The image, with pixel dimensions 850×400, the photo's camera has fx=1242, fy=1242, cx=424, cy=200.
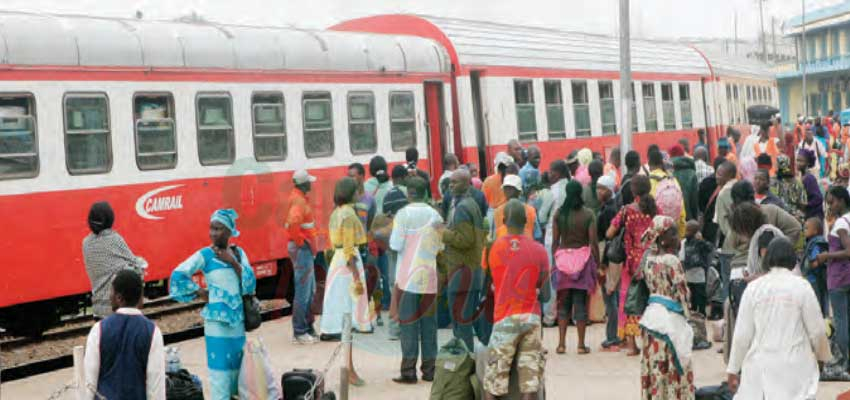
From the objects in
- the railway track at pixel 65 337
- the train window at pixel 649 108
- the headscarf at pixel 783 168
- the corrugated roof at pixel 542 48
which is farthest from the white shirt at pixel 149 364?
the train window at pixel 649 108

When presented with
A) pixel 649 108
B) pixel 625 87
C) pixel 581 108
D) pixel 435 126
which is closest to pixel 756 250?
pixel 435 126

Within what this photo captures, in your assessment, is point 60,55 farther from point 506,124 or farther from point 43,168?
point 506,124

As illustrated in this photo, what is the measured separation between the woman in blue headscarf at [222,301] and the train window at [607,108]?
15.2m

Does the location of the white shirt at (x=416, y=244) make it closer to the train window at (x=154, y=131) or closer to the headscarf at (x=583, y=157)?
the train window at (x=154, y=131)

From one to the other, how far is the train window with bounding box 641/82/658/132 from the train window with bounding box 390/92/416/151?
28.3ft

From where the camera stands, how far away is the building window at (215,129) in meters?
13.7

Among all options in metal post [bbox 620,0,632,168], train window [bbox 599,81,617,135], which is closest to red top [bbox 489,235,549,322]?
metal post [bbox 620,0,632,168]

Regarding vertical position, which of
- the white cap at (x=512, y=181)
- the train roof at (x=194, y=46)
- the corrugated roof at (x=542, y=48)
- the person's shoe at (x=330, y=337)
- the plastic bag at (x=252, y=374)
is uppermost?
the corrugated roof at (x=542, y=48)

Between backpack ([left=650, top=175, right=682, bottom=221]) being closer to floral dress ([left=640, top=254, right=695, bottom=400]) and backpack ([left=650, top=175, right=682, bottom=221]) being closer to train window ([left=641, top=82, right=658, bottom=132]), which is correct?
floral dress ([left=640, top=254, right=695, bottom=400])

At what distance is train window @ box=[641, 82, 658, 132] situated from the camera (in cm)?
2458

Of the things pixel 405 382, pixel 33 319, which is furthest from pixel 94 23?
pixel 405 382

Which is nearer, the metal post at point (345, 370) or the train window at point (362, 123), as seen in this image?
the metal post at point (345, 370)

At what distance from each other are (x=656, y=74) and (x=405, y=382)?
1600 centimetres

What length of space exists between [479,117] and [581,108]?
3.68 meters
